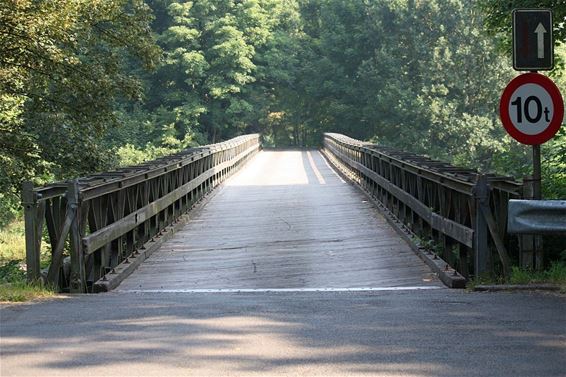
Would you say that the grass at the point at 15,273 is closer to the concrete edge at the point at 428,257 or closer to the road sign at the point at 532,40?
the concrete edge at the point at 428,257

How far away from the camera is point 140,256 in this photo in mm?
13039

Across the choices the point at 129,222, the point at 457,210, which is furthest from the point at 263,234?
the point at 457,210

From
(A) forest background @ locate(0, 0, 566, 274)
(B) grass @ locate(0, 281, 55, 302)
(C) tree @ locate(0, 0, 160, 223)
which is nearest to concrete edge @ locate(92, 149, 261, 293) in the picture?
(B) grass @ locate(0, 281, 55, 302)

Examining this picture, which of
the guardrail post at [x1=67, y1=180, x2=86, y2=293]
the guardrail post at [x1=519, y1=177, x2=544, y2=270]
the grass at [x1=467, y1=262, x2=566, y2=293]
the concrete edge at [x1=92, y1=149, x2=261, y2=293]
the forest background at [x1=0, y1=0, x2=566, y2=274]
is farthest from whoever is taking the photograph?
the forest background at [x1=0, y1=0, x2=566, y2=274]

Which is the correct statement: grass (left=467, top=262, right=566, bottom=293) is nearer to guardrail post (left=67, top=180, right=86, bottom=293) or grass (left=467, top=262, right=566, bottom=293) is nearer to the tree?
guardrail post (left=67, top=180, right=86, bottom=293)

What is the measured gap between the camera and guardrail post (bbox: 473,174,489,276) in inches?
386

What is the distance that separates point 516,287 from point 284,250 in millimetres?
5674

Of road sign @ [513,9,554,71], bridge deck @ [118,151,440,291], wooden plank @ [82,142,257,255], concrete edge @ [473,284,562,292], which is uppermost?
road sign @ [513,9,554,71]

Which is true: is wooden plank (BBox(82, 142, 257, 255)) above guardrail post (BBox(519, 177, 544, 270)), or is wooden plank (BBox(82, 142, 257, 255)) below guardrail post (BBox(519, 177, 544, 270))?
above

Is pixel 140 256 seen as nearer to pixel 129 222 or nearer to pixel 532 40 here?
pixel 129 222

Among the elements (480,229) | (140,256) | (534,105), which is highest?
(534,105)

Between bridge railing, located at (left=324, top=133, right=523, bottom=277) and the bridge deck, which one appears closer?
bridge railing, located at (left=324, top=133, right=523, bottom=277)

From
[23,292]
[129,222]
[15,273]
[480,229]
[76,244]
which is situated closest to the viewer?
[23,292]

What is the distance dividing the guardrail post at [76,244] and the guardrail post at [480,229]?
4.10 m
